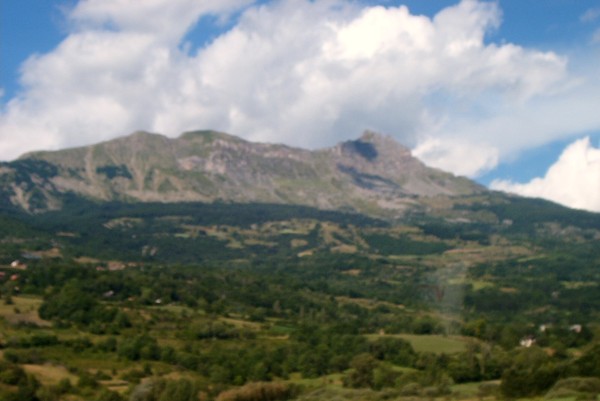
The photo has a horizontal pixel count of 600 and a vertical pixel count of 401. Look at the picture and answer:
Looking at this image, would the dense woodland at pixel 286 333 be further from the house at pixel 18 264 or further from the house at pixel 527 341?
the house at pixel 18 264

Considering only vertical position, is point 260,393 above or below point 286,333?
below

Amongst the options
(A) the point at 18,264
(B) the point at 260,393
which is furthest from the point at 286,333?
(A) the point at 18,264

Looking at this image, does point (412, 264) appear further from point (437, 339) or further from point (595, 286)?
point (437, 339)

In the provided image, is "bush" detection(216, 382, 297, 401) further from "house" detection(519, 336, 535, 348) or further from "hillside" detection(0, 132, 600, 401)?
"house" detection(519, 336, 535, 348)

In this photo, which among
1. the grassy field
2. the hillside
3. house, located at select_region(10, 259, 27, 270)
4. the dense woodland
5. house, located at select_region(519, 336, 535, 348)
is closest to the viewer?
the hillside

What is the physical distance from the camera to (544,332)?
83.2m

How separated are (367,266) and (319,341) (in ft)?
339

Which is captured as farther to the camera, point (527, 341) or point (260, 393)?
point (527, 341)

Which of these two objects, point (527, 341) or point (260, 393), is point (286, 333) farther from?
point (260, 393)

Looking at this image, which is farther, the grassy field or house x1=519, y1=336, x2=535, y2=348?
the grassy field

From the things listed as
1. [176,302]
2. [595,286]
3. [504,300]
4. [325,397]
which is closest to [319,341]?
[176,302]

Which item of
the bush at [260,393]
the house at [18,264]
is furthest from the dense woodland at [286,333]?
the house at [18,264]

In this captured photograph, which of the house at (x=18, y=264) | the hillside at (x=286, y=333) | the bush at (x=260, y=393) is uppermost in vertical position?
the house at (x=18, y=264)

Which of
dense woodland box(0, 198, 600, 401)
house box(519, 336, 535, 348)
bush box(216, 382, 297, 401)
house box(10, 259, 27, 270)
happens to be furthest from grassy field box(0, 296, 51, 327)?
house box(519, 336, 535, 348)
